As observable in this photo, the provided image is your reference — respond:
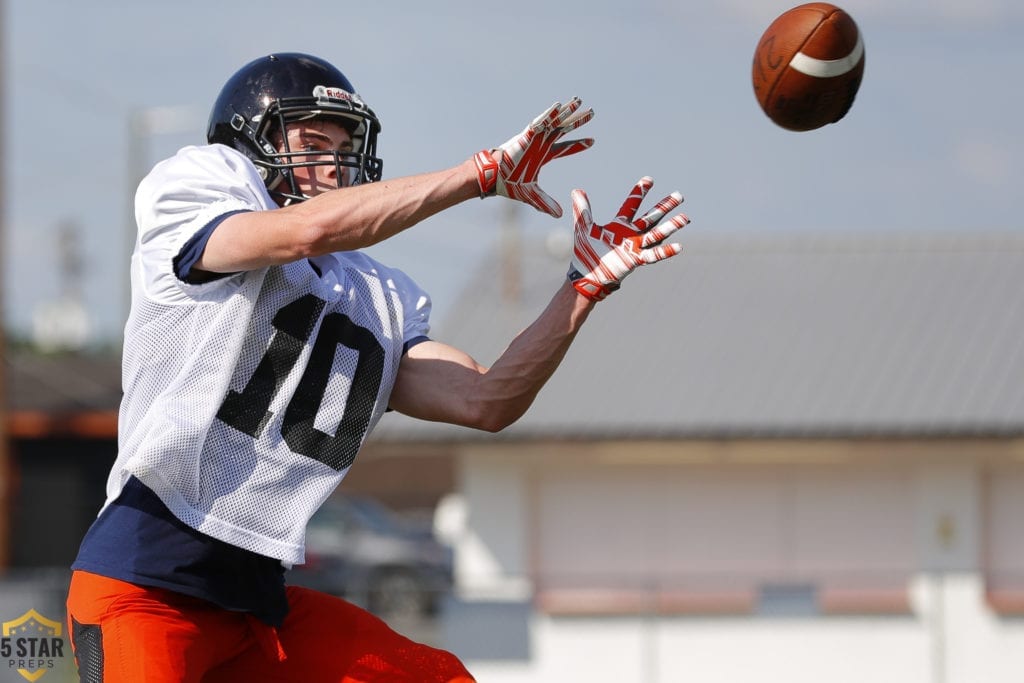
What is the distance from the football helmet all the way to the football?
1.24 m

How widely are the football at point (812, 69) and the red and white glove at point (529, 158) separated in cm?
110

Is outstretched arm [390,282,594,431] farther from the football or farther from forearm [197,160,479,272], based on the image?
the football

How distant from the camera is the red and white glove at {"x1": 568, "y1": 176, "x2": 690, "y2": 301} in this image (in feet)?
10.9

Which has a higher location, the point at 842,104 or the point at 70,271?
the point at 70,271

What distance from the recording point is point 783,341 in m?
16.5

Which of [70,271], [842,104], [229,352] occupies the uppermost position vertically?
[70,271]

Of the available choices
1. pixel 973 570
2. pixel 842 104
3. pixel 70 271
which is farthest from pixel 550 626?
pixel 70 271

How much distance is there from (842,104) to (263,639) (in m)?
2.25

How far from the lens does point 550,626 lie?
42.9 feet

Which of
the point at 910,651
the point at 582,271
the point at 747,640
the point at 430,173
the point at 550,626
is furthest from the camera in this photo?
the point at 550,626

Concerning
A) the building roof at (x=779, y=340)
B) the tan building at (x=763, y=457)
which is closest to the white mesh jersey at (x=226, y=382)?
the tan building at (x=763, y=457)

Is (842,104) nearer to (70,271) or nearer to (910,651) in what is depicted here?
(910,651)

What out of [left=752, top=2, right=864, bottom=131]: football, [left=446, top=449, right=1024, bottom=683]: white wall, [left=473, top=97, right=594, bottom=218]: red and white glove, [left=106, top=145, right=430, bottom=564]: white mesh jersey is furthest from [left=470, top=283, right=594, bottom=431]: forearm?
[left=446, top=449, right=1024, bottom=683]: white wall

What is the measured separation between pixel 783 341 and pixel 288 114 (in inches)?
523
